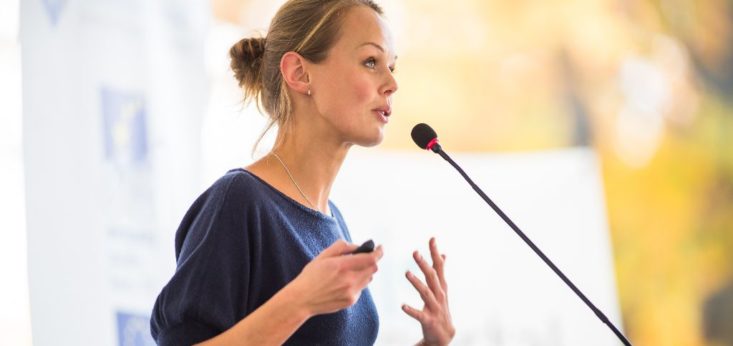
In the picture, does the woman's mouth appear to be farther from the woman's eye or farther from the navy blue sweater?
the navy blue sweater

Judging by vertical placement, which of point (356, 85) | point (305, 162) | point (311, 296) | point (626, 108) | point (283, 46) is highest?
point (626, 108)

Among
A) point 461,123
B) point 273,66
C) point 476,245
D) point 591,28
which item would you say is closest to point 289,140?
point 273,66

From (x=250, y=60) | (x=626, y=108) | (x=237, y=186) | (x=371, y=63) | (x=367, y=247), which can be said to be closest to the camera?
(x=367, y=247)

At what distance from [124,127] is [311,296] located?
101cm

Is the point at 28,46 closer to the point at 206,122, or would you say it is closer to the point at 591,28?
the point at 206,122

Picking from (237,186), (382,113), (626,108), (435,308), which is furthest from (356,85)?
(626,108)

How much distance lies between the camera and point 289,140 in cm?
190

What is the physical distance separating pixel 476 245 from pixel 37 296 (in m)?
1.77

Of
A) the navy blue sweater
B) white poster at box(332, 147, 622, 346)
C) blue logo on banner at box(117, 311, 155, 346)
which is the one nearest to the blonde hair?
the navy blue sweater

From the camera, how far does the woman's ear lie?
6.26 ft

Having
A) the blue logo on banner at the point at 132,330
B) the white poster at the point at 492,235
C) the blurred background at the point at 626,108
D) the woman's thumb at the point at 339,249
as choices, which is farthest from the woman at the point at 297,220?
the blurred background at the point at 626,108

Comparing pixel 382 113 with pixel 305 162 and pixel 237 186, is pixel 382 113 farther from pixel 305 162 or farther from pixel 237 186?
pixel 237 186

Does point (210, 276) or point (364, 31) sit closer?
point (210, 276)

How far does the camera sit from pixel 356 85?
186 cm
